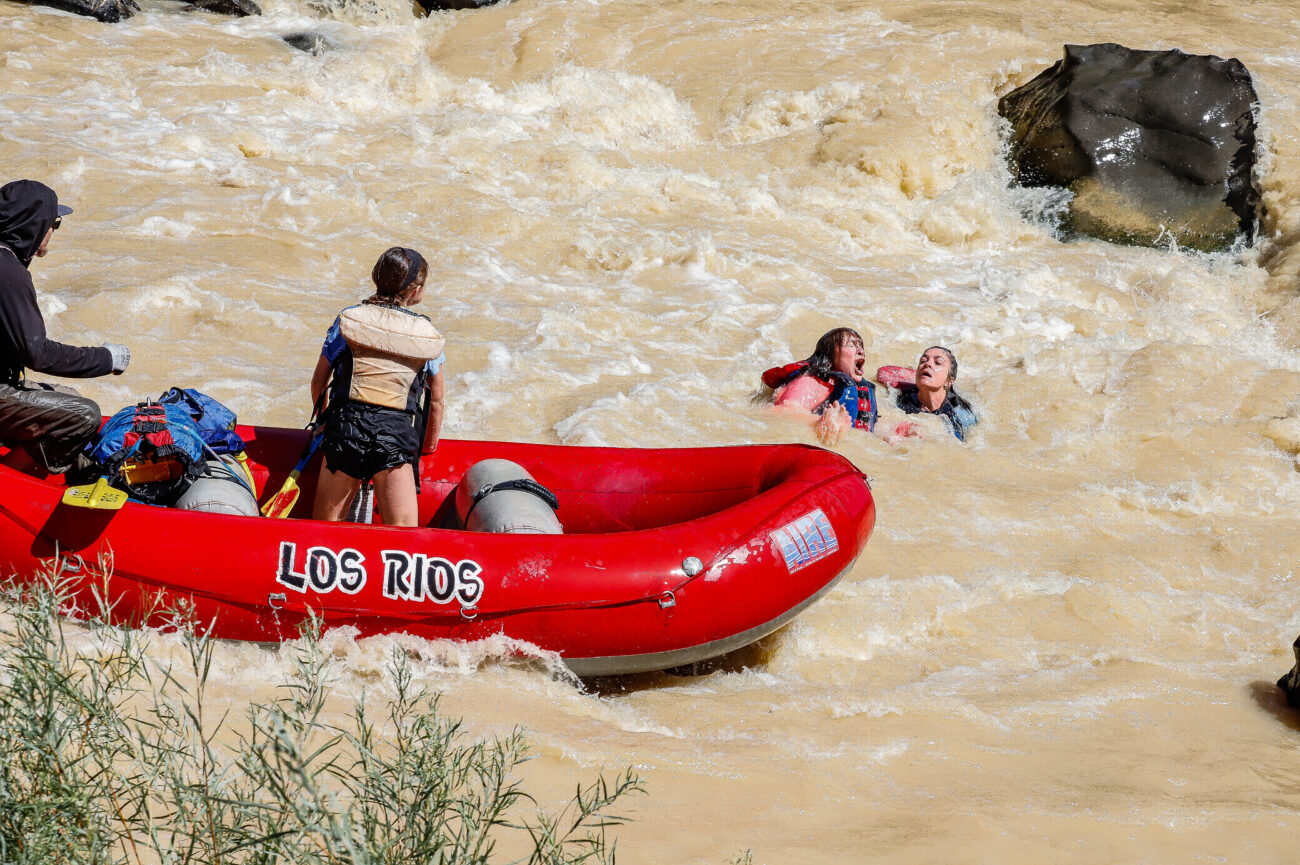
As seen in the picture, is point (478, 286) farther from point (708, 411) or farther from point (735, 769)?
point (735, 769)

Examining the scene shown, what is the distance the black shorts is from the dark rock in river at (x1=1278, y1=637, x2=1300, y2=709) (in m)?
3.00

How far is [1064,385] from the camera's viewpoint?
6.77 m

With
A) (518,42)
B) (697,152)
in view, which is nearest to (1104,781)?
(697,152)

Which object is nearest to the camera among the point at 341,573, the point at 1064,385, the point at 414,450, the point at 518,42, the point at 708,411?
the point at 341,573

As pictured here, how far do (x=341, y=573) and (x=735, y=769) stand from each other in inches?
51.9

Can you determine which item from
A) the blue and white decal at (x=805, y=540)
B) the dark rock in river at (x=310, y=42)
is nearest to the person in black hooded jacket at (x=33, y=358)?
the blue and white decal at (x=805, y=540)

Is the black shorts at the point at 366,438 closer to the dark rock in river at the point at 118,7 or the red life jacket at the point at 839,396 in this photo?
the red life jacket at the point at 839,396

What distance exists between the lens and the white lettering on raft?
3.44 metres

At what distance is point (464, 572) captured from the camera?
3.49 metres

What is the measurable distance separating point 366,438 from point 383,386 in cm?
18

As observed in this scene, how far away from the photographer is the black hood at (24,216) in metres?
3.52

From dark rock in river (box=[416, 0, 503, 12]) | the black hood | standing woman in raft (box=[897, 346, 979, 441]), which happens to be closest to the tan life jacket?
the black hood

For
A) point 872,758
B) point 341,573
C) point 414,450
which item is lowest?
point 872,758

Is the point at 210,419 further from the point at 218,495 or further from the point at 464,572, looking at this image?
the point at 464,572
